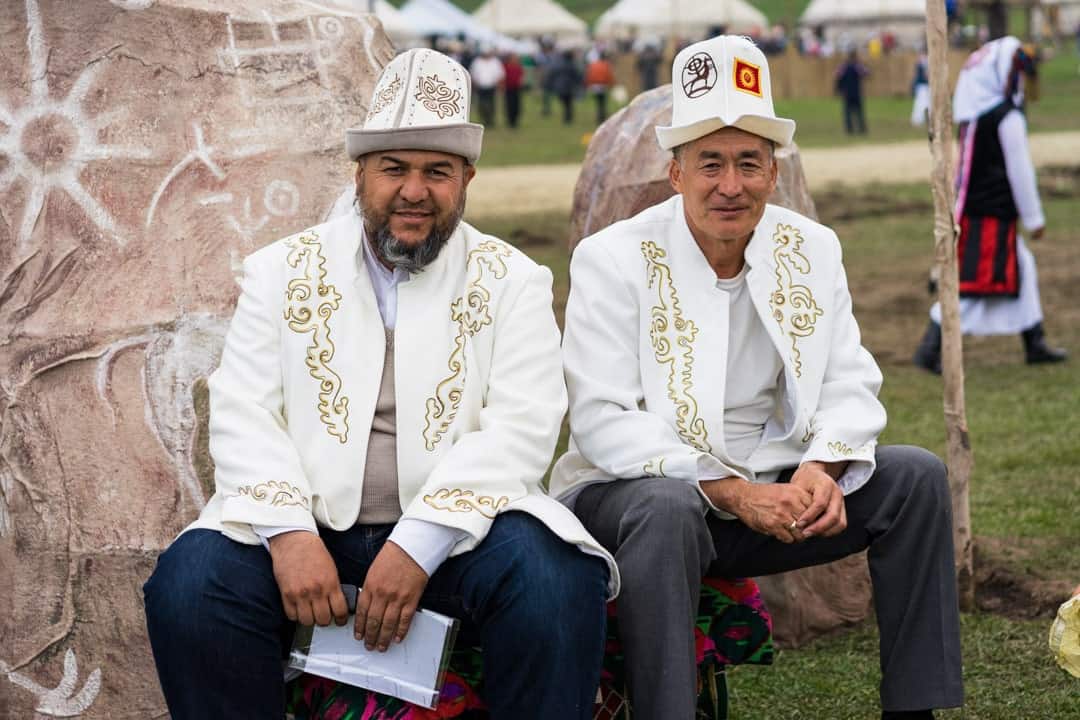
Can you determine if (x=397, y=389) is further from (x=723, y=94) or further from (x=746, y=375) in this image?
(x=723, y=94)

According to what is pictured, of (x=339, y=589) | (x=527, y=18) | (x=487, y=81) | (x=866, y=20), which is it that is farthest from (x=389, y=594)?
(x=866, y=20)

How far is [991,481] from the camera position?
641cm

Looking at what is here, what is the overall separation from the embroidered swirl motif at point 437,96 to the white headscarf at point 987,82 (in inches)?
201

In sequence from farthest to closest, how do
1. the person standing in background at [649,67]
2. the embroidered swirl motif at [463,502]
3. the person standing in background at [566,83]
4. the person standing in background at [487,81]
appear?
the person standing in background at [649,67]
the person standing in background at [487,81]
the person standing in background at [566,83]
the embroidered swirl motif at [463,502]

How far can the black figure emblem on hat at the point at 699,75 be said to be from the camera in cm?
376

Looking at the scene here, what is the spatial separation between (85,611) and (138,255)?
0.84 m

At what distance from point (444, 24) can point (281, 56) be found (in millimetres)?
39345

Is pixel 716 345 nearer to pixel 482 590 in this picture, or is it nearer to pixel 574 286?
pixel 574 286

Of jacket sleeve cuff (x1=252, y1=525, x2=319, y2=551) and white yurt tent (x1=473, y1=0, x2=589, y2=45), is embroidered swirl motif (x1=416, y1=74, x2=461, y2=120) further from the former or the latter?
white yurt tent (x1=473, y1=0, x2=589, y2=45)

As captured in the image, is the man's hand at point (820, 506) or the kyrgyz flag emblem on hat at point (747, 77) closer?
the man's hand at point (820, 506)

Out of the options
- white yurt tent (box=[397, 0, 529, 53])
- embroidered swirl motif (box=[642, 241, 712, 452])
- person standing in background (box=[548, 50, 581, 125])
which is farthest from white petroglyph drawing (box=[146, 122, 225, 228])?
white yurt tent (box=[397, 0, 529, 53])

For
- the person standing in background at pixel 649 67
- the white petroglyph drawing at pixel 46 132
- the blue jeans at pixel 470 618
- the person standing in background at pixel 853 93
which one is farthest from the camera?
the person standing in background at pixel 649 67

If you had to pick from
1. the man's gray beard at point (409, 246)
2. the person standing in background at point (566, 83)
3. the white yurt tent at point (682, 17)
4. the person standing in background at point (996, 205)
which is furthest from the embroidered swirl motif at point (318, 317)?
the white yurt tent at point (682, 17)

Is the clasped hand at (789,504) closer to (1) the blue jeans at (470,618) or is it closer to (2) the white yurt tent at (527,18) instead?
(1) the blue jeans at (470,618)
